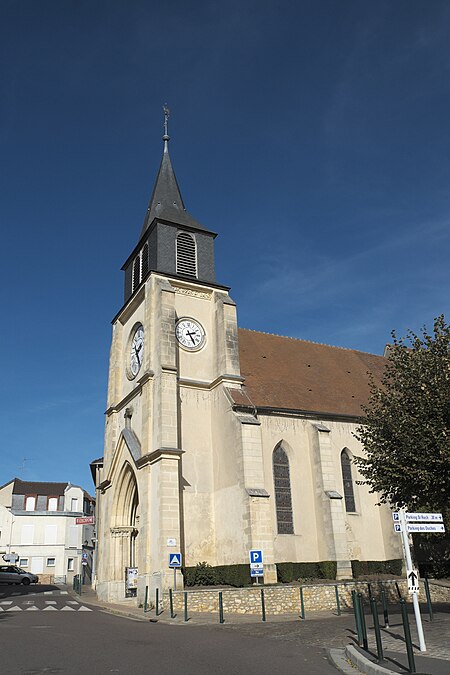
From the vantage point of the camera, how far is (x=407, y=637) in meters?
7.27

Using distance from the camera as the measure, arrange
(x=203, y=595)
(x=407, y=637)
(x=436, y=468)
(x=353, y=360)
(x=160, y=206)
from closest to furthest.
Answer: (x=407, y=637)
(x=436, y=468)
(x=203, y=595)
(x=160, y=206)
(x=353, y=360)

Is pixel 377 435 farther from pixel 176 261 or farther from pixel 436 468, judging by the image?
pixel 176 261

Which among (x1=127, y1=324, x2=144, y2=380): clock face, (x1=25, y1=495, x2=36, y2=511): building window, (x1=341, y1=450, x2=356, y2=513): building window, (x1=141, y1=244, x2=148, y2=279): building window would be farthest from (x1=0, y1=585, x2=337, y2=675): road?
(x1=25, y1=495, x2=36, y2=511): building window

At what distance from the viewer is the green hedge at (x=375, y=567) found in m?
21.4

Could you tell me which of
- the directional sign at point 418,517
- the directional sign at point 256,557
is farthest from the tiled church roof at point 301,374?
the directional sign at point 418,517

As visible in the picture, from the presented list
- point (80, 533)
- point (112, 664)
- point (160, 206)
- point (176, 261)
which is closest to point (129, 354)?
point (176, 261)

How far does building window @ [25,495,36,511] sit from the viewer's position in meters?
48.0

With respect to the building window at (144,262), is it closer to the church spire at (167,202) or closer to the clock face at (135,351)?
the church spire at (167,202)

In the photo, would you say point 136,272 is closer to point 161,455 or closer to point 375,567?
point 161,455

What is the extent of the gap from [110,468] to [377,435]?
14.0 metres

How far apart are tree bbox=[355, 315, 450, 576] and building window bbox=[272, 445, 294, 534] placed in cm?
762

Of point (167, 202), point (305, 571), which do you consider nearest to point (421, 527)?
point (305, 571)

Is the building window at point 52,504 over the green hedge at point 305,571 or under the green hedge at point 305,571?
over

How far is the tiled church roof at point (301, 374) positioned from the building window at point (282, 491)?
1.97 meters
